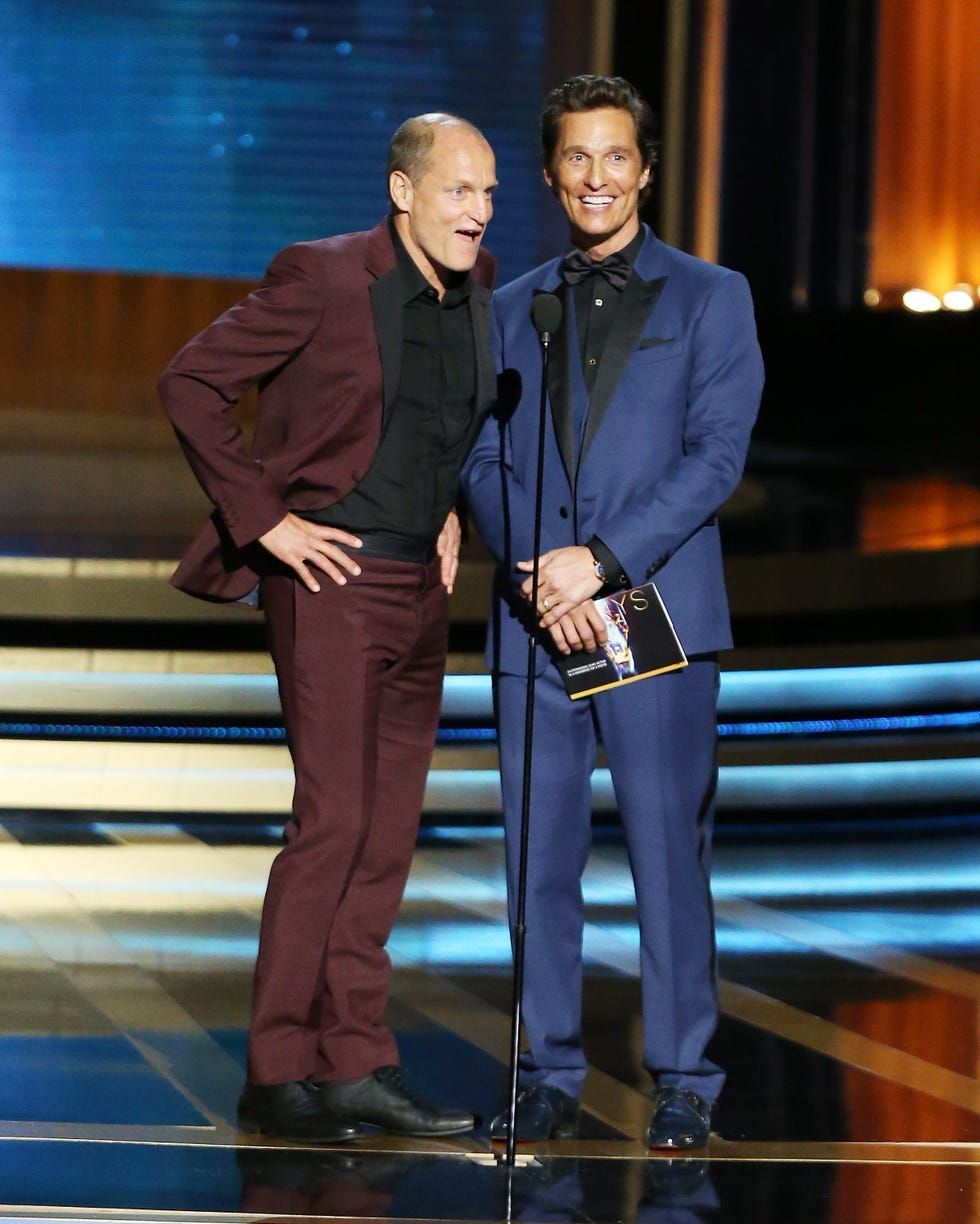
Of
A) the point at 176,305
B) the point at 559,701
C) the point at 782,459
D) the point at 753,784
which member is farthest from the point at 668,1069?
the point at 782,459

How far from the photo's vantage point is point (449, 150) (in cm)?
314

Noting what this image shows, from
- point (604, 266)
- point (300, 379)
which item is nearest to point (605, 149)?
point (604, 266)

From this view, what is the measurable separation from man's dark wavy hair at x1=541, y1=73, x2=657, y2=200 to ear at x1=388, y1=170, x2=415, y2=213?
0.84 feet

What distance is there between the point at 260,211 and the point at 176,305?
67.6 inches

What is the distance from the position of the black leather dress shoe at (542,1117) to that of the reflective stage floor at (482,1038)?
4cm

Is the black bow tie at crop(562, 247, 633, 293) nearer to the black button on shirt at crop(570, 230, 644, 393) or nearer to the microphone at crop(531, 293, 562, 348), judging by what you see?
the black button on shirt at crop(570, 230, 644, 393)

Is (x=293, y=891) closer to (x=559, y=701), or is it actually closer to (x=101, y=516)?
(x=559, y=701)

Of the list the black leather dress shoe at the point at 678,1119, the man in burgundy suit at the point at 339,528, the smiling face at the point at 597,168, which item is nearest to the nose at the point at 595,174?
the smiling face at the point at 597,168

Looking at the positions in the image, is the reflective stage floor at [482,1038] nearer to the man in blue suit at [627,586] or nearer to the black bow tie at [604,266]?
the man in blue suit at [627,586]

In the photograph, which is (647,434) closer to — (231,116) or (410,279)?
(410,279)

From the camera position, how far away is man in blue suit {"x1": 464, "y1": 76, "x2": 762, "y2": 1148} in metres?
3.29

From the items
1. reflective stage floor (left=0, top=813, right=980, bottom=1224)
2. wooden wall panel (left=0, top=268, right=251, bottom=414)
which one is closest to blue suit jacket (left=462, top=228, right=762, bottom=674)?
reflective stage floor (left=0, top=813, right=980, bottom=1224)

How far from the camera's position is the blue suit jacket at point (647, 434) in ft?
10.9

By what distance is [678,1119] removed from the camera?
3.24 metres
